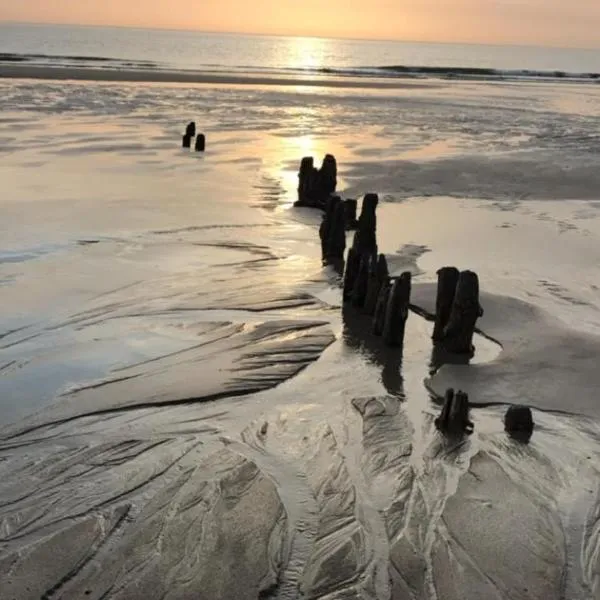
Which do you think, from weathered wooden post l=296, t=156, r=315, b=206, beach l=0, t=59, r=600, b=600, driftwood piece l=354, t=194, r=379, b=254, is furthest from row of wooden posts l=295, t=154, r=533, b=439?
weathered wooden post l=296, t=156, r=315, b=206

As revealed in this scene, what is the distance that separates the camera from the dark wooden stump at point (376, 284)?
1067 cm

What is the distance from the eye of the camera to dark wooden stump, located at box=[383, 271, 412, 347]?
963cm

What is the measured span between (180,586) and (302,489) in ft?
4.96

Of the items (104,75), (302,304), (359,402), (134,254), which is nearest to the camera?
(359,402)

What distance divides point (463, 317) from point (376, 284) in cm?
A: 148

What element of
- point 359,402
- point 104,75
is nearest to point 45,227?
point 359,402

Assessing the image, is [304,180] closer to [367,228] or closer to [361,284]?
[367,228]

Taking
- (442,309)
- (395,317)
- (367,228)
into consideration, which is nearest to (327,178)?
(367,228)

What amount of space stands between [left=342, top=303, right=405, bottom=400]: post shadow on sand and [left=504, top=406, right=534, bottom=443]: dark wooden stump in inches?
46.5

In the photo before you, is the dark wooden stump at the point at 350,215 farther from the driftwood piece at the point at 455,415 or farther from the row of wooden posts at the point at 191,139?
the row of wooden posts at the point at 191,139

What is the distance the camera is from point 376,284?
10766 millimetres

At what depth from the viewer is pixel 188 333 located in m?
9.93

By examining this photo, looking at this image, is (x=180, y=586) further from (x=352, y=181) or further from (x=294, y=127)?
(x=294, y=127)

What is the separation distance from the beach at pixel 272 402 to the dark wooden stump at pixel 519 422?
0.09 m
